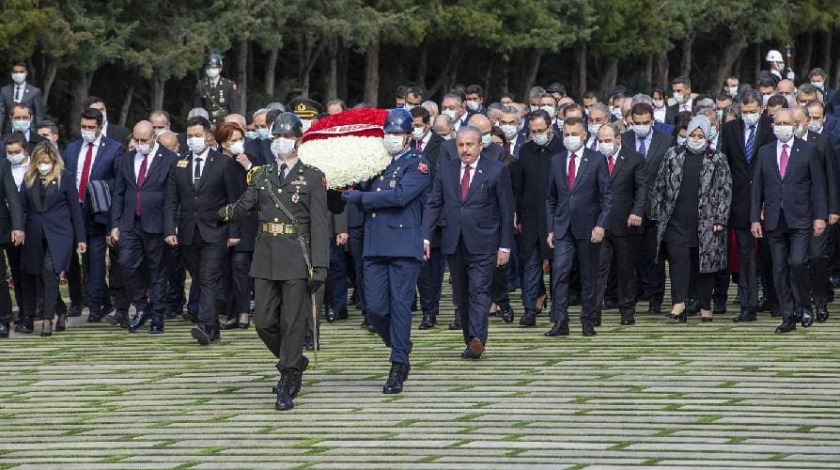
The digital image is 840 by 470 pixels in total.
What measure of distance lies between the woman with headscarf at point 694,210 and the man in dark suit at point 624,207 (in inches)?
15.1

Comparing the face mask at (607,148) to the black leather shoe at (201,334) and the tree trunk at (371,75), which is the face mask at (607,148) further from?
the tree trunk at (371,75)

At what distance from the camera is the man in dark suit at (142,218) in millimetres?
20031

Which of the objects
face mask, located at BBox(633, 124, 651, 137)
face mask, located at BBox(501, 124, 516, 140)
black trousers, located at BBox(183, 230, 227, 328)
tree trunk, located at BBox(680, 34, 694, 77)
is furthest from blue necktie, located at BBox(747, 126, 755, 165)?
tree trunk, located at BBox(680, 34, 694, 77)

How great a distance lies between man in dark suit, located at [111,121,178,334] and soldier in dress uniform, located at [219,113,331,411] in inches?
188

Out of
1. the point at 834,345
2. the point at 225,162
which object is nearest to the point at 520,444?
the point at 834,345

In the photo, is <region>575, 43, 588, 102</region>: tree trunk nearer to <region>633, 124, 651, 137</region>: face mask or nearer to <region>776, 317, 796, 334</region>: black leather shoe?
<region>633, 124, 651, 137</region>: face mask

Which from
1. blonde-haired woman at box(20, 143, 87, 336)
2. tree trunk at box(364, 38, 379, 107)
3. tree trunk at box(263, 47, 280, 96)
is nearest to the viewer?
blonde-haired woman at box(20, 143, 87, 336)

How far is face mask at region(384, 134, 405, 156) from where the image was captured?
1565 cm

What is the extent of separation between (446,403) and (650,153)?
20.6 feet

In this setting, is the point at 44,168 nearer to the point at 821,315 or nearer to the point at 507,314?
the point at 507,314

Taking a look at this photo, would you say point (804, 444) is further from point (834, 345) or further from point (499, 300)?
point (499, 300)

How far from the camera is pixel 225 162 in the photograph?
756 inches

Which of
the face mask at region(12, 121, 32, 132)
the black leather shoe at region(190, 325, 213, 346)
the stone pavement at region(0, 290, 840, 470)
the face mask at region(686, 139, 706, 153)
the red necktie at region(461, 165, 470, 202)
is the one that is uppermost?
the face mask at region(12, 121, 32, 132)

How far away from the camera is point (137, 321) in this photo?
66.0 ft
